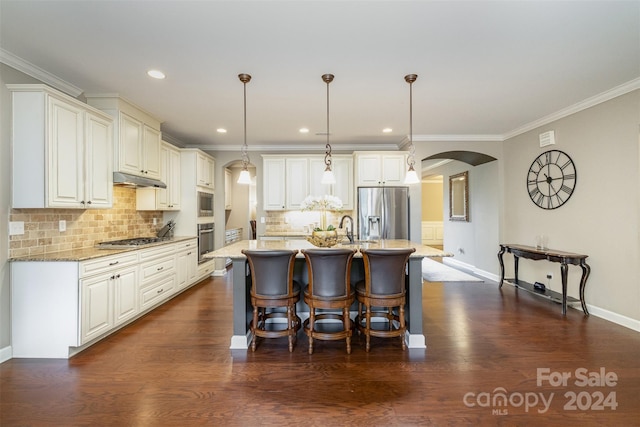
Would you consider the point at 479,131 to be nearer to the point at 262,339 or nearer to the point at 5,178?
the point at 262,339

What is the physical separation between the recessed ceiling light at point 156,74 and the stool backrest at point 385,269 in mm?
2603

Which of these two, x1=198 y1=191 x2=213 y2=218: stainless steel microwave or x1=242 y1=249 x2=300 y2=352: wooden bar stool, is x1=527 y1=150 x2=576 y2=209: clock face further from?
x1=198 y1=191 x2=213 y2=218: stainless steel microwave

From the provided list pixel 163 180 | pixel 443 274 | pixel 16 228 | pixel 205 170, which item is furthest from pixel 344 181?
pixel 16 228

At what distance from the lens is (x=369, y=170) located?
5.25 m

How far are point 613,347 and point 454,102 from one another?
3016 mm

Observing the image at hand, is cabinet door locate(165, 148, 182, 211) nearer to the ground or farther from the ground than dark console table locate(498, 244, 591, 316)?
farther from the ground

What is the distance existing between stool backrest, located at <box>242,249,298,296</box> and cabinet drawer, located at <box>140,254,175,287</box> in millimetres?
1763

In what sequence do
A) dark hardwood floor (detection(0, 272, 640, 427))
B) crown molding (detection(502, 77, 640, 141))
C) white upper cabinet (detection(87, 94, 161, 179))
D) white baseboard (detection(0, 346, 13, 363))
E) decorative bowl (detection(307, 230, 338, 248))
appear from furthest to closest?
1. white upper cabinet (detection(87, 94, 161, 179))
2. crown molding (detection(502, 77, 640, 141))
3. decorative bowl (detection(307, 230, 338, 248))
4. white baseboard (detection(0, 346, 13, 363))
5. dark hardwood floor (detection(0, 272, 640, 427))

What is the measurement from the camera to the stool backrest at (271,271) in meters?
2.55

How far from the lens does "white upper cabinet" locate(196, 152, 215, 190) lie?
17.1 ft

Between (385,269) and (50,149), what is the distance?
10.5 ft

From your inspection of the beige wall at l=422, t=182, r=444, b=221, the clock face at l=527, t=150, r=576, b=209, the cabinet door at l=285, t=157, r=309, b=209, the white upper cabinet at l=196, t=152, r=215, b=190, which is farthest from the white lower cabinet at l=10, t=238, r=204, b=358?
the beige wall at l=422, t=182, r=444, b=221

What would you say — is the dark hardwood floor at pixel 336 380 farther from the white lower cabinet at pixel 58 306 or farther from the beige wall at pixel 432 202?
the beige wall at pixel 432 202

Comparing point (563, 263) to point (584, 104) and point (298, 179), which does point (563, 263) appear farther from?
point (298, 179)
